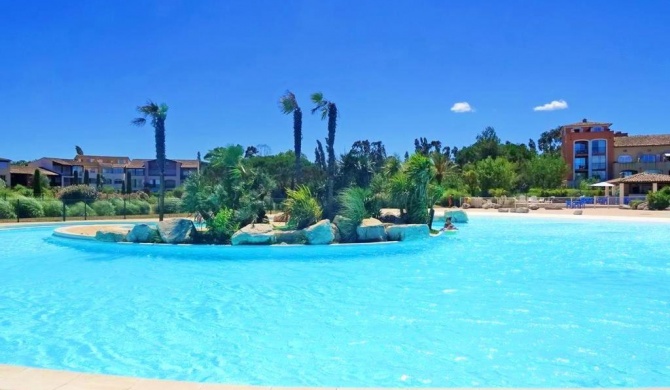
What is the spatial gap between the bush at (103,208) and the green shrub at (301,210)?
16622 millimetres

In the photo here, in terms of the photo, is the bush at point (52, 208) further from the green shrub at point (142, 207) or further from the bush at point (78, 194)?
the bush at point (78, 194)

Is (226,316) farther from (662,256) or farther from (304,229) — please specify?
(662,256)

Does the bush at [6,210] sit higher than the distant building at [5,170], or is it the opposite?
the distant building at [5,170]

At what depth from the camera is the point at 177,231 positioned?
18.0 m

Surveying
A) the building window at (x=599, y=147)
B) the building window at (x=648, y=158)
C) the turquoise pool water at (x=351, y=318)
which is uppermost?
the building window at (x=599, y=147)

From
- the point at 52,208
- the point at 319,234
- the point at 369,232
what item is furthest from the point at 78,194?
the point at 369,232

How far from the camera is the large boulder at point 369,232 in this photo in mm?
18062

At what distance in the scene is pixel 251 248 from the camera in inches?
650

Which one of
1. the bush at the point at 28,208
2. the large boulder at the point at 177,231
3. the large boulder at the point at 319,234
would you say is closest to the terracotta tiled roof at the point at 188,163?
the bush at the point at 28,208

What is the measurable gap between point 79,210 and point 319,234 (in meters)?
19.0

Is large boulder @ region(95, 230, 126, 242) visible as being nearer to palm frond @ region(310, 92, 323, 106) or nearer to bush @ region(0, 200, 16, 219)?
palm frond @ region(310, 92, 323, 106)

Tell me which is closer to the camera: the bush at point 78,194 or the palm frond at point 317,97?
the palm frond at point 317,97

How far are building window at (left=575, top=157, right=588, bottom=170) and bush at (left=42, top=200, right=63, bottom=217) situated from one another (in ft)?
192

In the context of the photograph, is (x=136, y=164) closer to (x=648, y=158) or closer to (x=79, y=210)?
(x=79, y=210)
